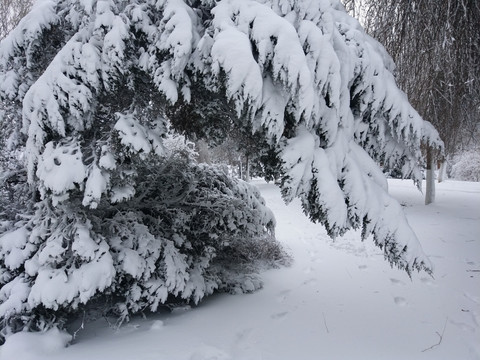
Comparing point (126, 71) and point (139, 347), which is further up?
point (126, 71)

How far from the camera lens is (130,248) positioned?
3320 millimetres

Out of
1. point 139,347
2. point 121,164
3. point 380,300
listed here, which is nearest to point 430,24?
point 380,300

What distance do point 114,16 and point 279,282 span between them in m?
3.86

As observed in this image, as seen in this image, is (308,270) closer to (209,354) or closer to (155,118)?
(209,354)

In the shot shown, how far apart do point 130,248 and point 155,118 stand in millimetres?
1297

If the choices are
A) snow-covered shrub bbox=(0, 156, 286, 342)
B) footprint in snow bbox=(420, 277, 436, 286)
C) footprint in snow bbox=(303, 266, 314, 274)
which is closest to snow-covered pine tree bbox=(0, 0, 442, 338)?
snow-covered shrub bbox=(0, 156, 286, 342)

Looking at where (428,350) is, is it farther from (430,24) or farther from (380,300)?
(430,24)

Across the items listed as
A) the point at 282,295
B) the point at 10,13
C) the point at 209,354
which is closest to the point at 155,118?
the point at 209,354

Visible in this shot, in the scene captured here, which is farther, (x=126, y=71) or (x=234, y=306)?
(x=234, y=306)

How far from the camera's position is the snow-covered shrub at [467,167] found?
2179 cm

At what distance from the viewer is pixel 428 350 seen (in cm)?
299

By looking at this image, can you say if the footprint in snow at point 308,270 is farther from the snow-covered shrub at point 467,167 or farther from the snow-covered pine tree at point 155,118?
the snow-covered shrub at point 467,167

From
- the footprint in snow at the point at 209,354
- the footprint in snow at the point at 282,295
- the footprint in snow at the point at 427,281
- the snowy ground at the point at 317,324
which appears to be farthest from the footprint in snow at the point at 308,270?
the footprint in snow at the point at 209,354

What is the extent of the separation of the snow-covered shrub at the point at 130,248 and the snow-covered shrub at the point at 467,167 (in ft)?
73.2
